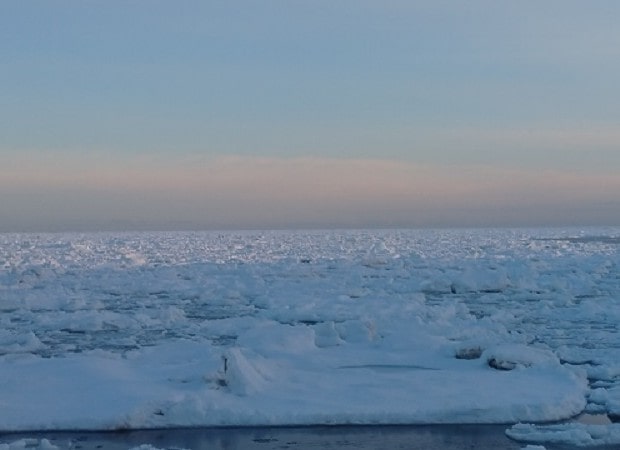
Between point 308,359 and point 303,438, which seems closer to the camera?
point 303,438

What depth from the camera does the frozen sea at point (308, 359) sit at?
657 cm

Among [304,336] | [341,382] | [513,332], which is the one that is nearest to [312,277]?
[513,332]

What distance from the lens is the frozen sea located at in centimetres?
657

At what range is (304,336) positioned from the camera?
9820mm

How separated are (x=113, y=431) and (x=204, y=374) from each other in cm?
141

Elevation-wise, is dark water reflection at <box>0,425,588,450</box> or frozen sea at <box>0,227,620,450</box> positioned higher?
frozen sea at <box>0,227,620,450</box>

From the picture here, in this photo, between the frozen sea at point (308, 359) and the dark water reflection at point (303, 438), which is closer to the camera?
the dark water reflection at point (303, 438)

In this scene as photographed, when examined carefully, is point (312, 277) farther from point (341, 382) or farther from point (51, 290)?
point (341, 382)

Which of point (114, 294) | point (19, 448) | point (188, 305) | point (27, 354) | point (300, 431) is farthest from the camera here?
point (114, 294)

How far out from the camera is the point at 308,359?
8930mm

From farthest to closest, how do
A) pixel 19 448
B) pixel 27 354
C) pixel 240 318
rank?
pixel 240 318
pixel 27 354
pixel 19 448

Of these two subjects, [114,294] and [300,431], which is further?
[114,294]

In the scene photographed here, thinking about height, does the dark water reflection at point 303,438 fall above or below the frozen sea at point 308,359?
below

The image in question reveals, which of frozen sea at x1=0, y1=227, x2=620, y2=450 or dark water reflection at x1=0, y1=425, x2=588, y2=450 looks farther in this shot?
frozen sea at x1=0, y1=227, x2=620, y2=450
